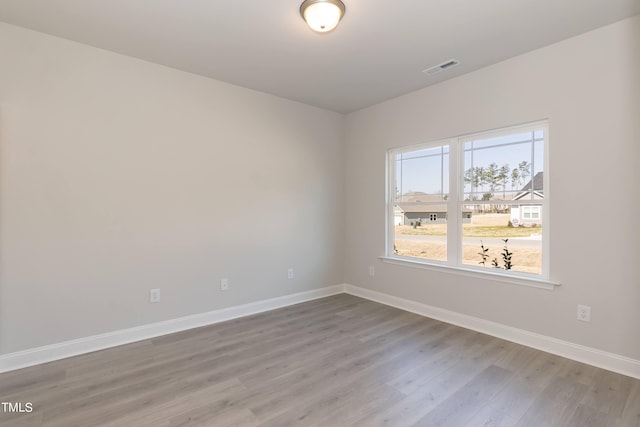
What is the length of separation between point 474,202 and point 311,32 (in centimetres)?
237

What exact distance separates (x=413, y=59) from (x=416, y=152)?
4.09ft

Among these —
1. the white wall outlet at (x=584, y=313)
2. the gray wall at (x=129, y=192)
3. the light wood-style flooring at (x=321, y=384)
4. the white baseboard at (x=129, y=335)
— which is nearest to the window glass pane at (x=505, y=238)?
the white wall outlet at (x=584, y=313)

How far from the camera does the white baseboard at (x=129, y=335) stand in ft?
8.14

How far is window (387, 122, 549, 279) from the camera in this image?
9.73 feet

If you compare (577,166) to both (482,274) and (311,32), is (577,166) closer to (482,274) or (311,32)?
(482,274)

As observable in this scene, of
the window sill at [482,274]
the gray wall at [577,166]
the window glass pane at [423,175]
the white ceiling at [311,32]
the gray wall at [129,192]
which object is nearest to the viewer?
the white ceiling at [311,32]

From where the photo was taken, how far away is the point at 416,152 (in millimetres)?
3982

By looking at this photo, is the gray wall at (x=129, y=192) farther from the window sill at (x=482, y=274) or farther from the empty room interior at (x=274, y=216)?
the window sill at (x=482, y=274)

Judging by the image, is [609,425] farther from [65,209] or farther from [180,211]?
[65,209]

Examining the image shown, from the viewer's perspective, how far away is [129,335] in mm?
2941

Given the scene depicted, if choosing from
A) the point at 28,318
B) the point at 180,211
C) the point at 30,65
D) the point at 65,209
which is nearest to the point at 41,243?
the point at 65,209

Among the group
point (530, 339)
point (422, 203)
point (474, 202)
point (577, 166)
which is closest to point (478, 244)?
point (474, 202)

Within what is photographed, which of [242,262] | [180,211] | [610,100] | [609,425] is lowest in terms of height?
[609,425]

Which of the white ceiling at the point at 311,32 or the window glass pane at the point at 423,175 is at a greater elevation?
the white ceiling at the point at 311,32
